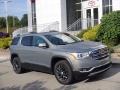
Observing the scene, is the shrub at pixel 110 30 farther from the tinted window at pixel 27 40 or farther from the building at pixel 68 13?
the tinted window at pixel 27 40

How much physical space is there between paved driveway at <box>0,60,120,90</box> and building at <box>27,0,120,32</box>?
14.2 m

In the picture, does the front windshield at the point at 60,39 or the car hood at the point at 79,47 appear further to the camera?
the front windshield at the point at 60,39

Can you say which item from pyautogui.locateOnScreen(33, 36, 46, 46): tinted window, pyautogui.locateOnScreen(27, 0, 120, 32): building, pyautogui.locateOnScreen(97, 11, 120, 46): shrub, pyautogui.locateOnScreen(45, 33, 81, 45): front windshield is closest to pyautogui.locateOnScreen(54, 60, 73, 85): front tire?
pyautogui.locateOnScreen(45, 33, 81, 45): front windshield

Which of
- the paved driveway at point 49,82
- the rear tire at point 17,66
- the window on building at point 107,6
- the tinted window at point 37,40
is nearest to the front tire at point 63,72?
the paved driveway at point 49,82

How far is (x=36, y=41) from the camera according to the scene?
482 inches

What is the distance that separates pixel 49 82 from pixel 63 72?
983 mm

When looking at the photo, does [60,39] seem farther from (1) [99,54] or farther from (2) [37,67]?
(1) [99,54]

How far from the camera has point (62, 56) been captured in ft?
34.3

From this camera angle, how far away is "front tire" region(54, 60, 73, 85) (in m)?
10.3

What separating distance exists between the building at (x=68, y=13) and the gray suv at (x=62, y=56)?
14.2 metres

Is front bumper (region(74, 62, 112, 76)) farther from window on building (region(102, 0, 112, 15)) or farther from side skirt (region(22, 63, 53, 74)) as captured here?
window on building (region(102, 0, 112, 15))

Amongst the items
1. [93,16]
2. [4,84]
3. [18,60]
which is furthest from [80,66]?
[93,16]

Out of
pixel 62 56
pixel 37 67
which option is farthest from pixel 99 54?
pixel 37 67

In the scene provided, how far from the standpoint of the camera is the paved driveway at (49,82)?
10.0 meters
